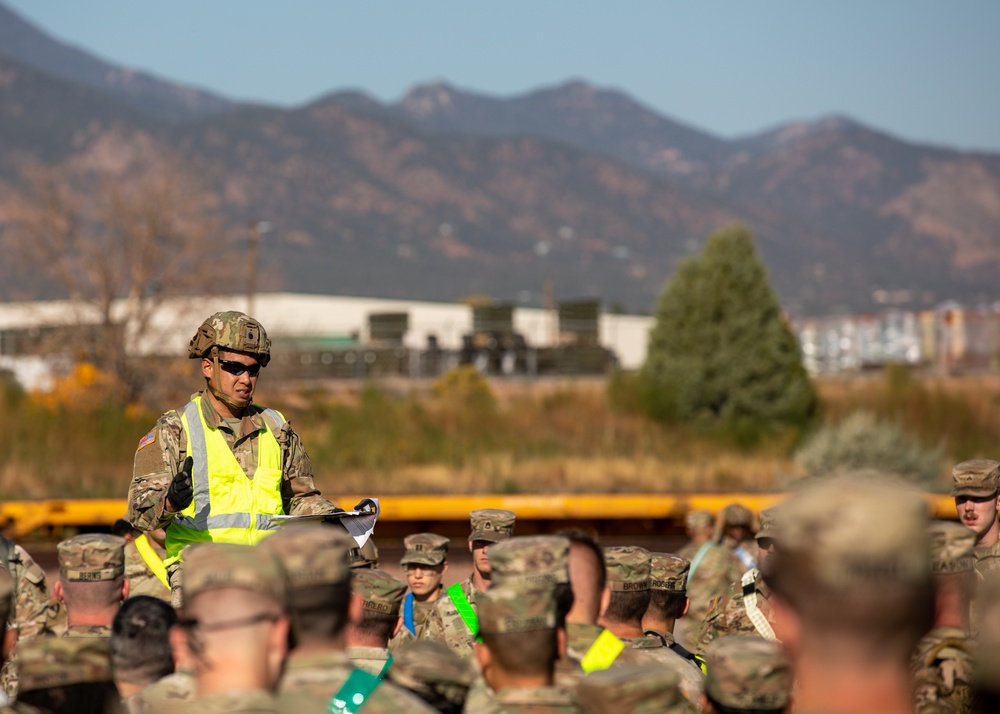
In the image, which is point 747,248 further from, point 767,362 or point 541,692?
point 541,692

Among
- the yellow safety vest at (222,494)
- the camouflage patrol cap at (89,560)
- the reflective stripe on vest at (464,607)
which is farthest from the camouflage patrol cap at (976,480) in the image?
the camouflage patrol cap at (89,560)

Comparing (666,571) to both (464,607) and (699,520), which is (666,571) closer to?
(464,607)

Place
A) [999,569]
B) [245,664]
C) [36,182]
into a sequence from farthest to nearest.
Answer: [36,182]
[999,569]
[245,664]

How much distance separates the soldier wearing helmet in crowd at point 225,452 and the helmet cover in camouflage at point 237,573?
8.60 ft

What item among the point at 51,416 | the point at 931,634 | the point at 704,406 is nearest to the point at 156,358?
the point at 51,416

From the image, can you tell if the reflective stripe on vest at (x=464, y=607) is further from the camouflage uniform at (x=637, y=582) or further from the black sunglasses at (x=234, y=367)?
the black sunglasses at (x=234, y=367)

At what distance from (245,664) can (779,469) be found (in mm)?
19885

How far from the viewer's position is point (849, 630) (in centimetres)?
326

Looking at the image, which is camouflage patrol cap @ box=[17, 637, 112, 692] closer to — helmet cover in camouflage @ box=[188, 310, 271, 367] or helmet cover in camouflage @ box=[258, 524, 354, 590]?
helmet cover in camouflage @ box=[258, 524, 354, 590]

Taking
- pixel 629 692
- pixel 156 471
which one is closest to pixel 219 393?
pixel 156 471

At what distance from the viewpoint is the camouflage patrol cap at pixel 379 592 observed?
592cm

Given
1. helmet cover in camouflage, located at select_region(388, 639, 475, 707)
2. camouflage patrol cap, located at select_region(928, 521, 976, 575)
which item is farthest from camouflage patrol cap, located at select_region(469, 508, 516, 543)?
helmet cover in camouflage, located at select_region(388, 639, 475, 707)

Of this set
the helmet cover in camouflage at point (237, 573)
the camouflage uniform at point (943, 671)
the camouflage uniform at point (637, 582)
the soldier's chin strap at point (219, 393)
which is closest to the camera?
the helmet cover in camouflage at point (237, 573)

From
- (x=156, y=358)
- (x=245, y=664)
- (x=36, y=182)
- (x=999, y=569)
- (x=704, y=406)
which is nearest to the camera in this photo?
(x=245, y=664)
